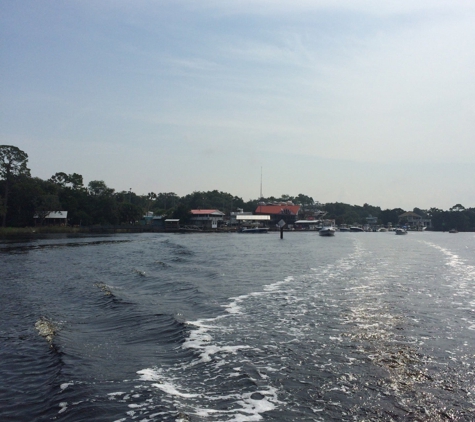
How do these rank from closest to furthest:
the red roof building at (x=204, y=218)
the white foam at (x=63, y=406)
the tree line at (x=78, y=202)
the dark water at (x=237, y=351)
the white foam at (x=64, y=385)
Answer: the white foam at (x=63, y=406) → the dark water at (x=237, y=351) → the white foam at (x=64, y=385) → the tree line at (x=78, y=202) → the red roof building at (x=204, y=218)

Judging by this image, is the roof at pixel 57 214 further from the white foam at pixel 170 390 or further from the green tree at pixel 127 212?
the white foam at pixel 170 390

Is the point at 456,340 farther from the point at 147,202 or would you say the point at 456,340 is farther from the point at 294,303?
the point at 147,202

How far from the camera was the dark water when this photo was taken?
22.6ft

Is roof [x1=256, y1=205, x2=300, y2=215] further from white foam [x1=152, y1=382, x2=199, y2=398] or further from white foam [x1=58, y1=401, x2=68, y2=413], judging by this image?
white foam [x1=58, y1=401, x2=68, y2=413]

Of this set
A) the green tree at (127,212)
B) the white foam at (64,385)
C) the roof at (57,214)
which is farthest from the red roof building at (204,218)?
the white foam at (64,385)

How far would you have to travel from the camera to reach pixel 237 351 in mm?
9891

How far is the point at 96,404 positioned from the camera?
6.88 meters

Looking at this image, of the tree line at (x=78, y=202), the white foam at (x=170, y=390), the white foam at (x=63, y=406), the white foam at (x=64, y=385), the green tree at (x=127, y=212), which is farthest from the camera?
the green tree at (x=127, y=212)

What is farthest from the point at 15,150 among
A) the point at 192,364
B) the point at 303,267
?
the point at 192,364

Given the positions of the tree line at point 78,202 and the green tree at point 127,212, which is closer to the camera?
the tree line at point 78,202

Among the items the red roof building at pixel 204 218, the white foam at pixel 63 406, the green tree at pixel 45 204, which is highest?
the green tree at pixel 45 204

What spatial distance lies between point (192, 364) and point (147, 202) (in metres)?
149

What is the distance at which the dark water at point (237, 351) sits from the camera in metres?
6.89

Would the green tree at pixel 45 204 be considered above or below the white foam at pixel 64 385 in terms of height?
above
